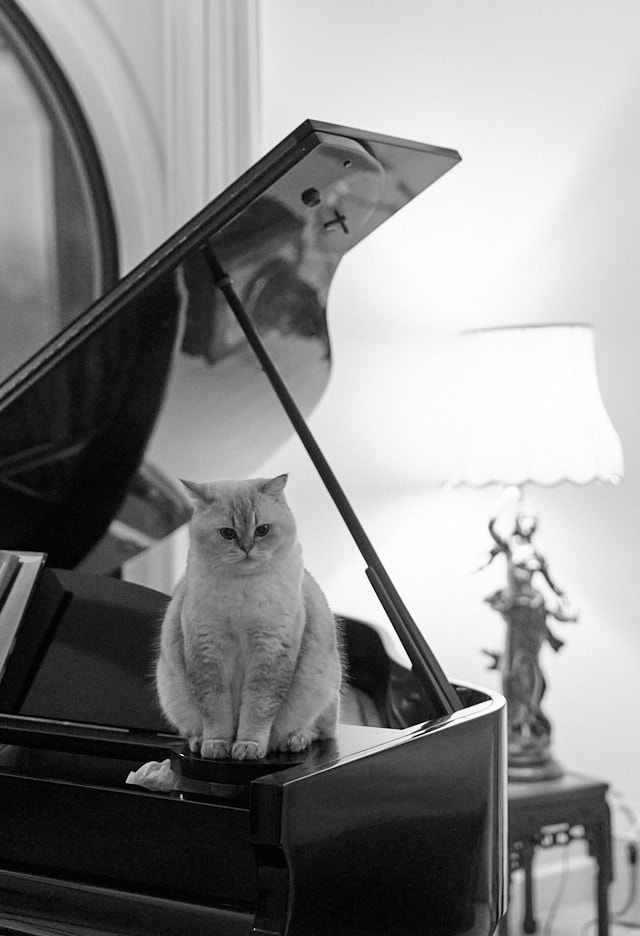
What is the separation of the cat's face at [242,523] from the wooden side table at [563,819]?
156 cm

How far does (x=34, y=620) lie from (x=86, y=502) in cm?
38

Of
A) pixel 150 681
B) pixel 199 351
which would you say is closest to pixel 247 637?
pixel 150 681

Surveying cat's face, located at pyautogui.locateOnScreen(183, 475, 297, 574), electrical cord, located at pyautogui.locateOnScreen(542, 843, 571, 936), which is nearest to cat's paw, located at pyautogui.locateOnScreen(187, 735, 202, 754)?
cat's face, located at pyautogui.locateOnScreen(183, 475, 297, 574)

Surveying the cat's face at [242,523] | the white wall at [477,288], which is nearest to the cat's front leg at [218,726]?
the cat's face at [242,523]

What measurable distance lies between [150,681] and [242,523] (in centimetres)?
52

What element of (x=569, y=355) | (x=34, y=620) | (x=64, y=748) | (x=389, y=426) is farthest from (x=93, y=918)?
(x=389, y=426)

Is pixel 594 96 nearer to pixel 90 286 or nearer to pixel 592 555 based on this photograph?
pixel 592 555

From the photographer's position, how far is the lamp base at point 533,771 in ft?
8.77

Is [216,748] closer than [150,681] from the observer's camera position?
Yes

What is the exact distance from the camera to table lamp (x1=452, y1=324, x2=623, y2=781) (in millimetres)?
2633

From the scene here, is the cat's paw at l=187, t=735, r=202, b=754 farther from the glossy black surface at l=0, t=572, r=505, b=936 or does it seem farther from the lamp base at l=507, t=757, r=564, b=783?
the lamp base at l=507, t=757, r=564, b=783

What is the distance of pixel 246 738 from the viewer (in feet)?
3.67

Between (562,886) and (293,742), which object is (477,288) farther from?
(293,742)

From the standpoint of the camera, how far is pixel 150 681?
5.24ft
